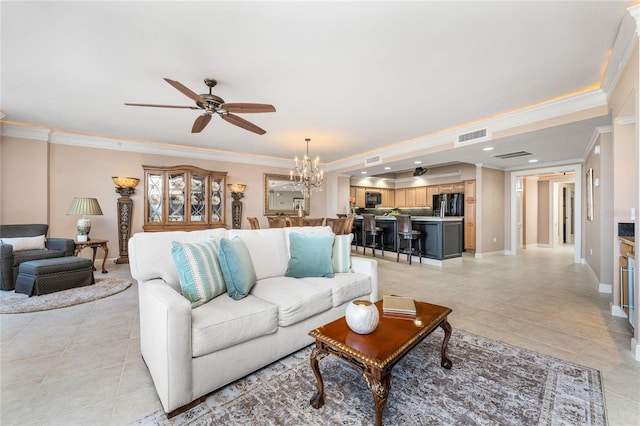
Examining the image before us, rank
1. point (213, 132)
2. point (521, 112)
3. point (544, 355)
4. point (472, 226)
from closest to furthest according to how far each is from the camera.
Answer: point (544, 355)
point (521, 112)
point (213, 132)
point (472, 226)

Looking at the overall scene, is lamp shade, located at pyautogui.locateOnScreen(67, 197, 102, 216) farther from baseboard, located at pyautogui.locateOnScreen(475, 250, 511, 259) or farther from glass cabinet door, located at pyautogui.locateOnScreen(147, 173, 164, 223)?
baseboard, located at pyautogui.locateOnScreen(475, 250, 511, 259)

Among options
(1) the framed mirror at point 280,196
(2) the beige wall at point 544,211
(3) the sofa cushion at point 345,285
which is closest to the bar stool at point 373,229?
(1) the framed mirror at point 280,196

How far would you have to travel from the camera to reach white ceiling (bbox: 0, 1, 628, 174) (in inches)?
78.4

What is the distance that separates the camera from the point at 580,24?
2.10 metres

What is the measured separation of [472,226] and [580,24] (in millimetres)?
6071

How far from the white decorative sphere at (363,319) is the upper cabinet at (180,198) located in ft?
17.9

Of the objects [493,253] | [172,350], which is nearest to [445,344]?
[172,350]

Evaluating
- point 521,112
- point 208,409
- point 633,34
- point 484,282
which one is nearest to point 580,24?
point 633,34

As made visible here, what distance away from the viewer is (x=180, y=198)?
5930mm

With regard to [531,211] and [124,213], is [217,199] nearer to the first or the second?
[124,213]

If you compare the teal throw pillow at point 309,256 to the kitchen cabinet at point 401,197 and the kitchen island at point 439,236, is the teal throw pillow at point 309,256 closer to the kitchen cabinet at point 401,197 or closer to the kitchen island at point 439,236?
the kitchen island at point 439,236

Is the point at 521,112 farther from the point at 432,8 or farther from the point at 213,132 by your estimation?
the point at 213,132

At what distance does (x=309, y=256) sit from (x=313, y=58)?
192cm

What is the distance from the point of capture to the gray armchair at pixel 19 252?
141 inches
